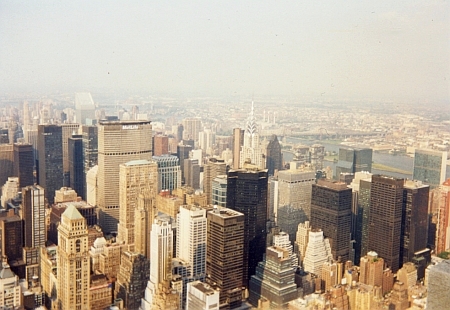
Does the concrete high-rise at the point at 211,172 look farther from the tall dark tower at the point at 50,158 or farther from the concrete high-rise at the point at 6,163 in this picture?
the concrete high-rise at the point at 6,163

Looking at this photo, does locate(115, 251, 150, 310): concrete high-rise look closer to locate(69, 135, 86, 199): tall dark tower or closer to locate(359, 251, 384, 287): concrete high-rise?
locate(69, 135, 86, 199): tall dark tower

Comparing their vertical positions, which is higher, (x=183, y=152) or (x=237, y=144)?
(x=237, y=144)

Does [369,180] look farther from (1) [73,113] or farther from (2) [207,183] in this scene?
(1) [73,113]

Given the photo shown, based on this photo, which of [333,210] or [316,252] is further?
[333,210]

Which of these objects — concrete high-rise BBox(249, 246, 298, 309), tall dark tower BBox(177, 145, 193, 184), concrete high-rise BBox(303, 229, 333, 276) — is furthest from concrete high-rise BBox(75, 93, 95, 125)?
concrete high-rise BBox(303, 229, 333, 276)

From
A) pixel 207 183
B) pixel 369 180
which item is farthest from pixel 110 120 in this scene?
pixel 369 180

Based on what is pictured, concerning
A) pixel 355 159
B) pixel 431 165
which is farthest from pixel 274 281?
pixel 431 165

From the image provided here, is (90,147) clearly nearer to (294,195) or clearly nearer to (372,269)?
(294,195)
